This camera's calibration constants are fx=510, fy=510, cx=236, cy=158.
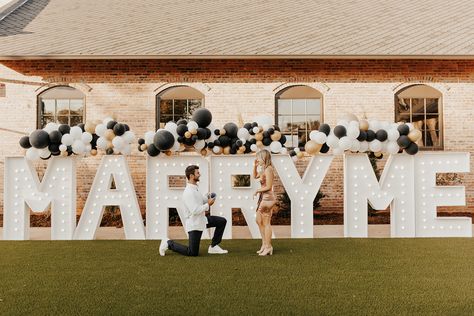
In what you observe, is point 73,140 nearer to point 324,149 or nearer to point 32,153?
point 32,153

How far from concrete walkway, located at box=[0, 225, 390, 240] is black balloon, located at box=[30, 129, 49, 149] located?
1896 mm

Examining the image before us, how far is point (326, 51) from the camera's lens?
1378cm

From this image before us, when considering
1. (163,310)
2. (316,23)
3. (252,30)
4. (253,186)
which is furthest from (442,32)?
(163,310)

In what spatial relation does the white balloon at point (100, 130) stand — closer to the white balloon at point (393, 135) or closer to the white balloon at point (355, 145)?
the white balloon at point (355, 145)

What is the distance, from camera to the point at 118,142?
9.23 meters

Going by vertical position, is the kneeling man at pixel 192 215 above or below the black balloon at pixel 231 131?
below

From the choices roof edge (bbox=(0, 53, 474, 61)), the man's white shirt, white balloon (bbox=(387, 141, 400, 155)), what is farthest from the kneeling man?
roof edge (bbox=(0, 53, 474, 61))

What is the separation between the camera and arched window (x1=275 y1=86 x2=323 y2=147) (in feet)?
48.1

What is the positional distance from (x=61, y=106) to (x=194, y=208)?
28.8 ft

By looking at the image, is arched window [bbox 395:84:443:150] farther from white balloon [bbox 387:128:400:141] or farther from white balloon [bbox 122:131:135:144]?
white balloon [bbox 122:131:135:144]

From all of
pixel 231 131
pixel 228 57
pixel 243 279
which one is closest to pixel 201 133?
pixel 231 131

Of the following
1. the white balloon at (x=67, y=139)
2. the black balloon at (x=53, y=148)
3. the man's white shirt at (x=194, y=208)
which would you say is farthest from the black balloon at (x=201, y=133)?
the black balloon at (x=53, y=148)

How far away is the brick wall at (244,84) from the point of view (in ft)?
47.6

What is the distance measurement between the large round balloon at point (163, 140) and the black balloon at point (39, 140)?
6.37 ft
